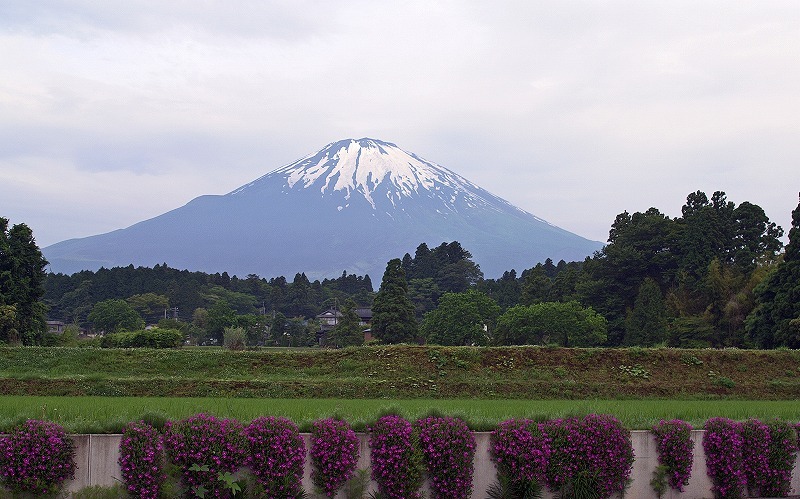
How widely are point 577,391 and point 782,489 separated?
1181 cm

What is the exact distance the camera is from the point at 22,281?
38875 mm

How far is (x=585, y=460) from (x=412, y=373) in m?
14.1

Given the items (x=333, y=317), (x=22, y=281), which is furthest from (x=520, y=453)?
(x=333, y=317)

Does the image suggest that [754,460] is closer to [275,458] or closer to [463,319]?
[275,458]

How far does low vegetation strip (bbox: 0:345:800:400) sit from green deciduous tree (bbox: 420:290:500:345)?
1160 inches

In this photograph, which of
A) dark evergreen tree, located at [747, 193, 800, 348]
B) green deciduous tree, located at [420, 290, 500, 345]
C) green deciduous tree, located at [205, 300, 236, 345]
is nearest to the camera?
dark evergreen tree, located at [747, 193, 800, 348]

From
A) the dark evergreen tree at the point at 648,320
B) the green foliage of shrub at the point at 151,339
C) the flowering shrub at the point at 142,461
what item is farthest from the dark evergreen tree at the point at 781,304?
the flowering shrub at the point at 142,461

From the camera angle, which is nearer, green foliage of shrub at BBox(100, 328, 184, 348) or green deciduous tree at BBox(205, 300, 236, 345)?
green foliage of shrub at BBox(100, 328, 184, 348)

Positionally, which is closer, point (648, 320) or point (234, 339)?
→ point (234, 339)

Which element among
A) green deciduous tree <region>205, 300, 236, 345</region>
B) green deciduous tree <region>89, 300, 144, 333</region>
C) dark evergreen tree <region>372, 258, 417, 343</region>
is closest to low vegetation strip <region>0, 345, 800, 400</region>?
dark evergreen tree <region>372, 258, 417, 343</region>

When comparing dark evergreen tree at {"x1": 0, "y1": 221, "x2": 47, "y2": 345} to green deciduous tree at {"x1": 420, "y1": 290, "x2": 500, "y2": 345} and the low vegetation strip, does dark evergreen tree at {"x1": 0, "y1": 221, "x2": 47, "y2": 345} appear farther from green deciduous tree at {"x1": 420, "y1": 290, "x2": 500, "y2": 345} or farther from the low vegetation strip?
green deciduous tree at {"x1": 420, "y1": 290, "x2": 500, "y2": 345}

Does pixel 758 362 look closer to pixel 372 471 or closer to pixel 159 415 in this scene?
pixel 372 471

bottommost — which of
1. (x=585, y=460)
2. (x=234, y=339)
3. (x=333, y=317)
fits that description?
(x=585, y=460)

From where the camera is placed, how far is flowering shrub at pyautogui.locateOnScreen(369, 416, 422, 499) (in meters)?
9.48
